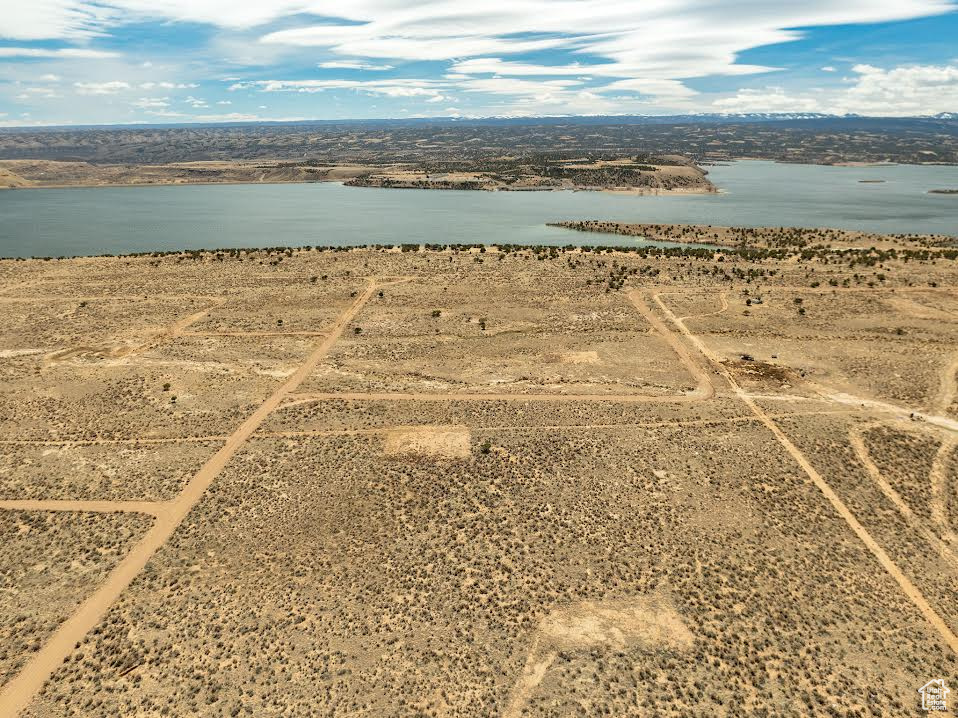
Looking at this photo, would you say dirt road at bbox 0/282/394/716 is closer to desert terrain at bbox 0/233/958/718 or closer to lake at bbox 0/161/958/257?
desert terrain at bbox 0/233/958/718

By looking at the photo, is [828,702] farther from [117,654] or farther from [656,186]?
[656,186]

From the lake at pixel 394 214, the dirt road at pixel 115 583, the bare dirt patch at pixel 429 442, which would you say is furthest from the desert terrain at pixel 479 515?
the lake at pixel 394 214

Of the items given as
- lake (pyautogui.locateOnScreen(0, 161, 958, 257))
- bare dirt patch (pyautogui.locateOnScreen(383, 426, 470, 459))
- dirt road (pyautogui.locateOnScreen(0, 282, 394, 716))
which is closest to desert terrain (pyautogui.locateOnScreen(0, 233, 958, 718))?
dirt road (pyautogui.locateOnScreen(0, 282, 394, 716))

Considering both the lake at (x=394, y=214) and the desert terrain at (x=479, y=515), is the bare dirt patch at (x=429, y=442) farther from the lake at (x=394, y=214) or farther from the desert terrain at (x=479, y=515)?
the lake at (x=394, y=214)

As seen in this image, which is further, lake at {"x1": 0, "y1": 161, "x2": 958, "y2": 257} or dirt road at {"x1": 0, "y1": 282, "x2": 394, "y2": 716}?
lake at {"x1": 0, "y1": 161, "x2": 958, "y2": 257}

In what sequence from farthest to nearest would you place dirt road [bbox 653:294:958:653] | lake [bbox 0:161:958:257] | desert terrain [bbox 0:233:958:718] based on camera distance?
lake [bbox 0:161:958:257], dirt road [bbox 653:294:958:653], desert terrain [bbox 0:233:958:718]

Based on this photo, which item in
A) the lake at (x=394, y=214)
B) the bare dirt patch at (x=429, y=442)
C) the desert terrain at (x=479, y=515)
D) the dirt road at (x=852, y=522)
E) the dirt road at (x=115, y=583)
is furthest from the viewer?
the lake at (x=394, y=214)
